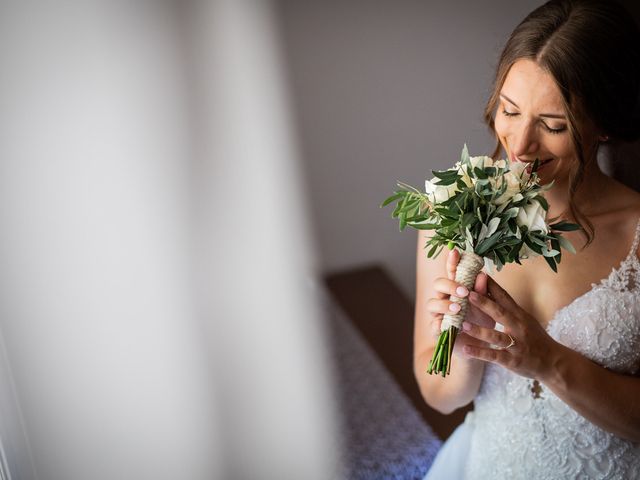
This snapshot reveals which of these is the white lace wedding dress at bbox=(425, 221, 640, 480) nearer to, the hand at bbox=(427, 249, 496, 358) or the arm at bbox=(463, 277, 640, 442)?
the arm at bbox=(463, 277, 640, 442)

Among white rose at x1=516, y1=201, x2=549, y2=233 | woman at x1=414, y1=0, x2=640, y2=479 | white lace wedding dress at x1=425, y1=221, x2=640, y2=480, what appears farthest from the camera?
white lace wedding dress at x1=425, y1=221, x2=640, y2=480

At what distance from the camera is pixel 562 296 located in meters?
1.32

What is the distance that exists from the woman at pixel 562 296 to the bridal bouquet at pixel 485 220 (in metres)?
0.03

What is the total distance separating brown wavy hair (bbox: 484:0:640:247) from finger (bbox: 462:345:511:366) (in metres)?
0.43

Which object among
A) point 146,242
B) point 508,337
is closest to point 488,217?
point 508,337

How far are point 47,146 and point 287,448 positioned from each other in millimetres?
1100

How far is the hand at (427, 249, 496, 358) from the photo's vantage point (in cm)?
106

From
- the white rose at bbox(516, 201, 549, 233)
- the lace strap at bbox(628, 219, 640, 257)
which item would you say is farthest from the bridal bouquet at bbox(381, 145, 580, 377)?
the lace strap at bbox(628, 219, 640, 257)

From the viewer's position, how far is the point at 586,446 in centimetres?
129

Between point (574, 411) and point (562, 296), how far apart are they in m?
0.25

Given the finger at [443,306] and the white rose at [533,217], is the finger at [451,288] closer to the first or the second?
the finger at [443,306]

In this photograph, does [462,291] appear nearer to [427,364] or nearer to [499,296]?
[499,296]

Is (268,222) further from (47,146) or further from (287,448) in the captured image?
(287,448)

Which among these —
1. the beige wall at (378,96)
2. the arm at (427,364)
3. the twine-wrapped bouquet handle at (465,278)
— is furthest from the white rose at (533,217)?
the beige wall at (378,96)
